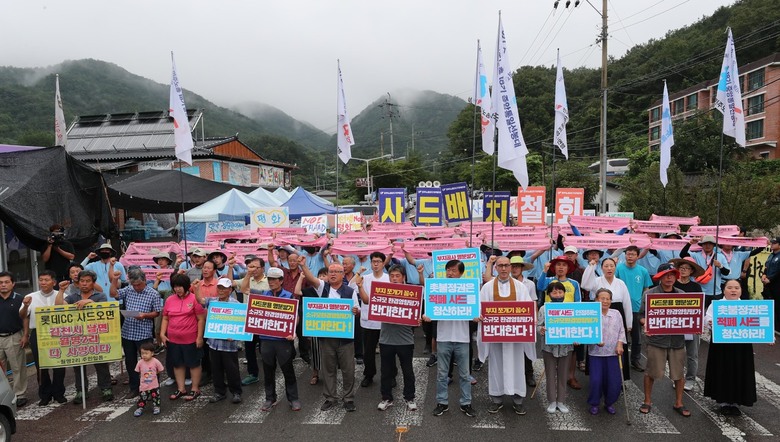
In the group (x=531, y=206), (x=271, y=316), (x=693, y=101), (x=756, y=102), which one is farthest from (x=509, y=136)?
(x=693, y=101)

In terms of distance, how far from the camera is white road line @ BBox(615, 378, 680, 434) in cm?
549

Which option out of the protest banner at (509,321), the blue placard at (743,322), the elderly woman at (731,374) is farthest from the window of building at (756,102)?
the protest banner at (509,321)

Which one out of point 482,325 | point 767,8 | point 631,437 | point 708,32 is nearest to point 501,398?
point 482,325

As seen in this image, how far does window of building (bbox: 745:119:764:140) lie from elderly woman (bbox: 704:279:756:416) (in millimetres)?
47224

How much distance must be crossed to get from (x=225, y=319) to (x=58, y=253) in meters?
5.56

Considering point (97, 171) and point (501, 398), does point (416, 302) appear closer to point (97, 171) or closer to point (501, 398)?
point (501, 398)

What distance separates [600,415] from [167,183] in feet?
52.9

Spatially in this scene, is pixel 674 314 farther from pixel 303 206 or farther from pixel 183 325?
pixel 303 206

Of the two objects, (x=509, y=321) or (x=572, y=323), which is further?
(x=509, y=321)

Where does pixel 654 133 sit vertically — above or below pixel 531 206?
above

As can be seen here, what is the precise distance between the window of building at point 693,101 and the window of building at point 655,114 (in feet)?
9.83

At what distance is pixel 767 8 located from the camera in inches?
1831

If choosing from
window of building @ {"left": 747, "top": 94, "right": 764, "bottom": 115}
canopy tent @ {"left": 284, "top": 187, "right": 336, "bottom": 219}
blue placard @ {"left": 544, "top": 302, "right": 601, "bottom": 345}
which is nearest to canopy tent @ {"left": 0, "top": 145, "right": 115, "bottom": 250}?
canopy tent @ {"left": 284, "top": 187, "right": 336, "bottom": 219}

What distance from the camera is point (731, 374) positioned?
5777mm
